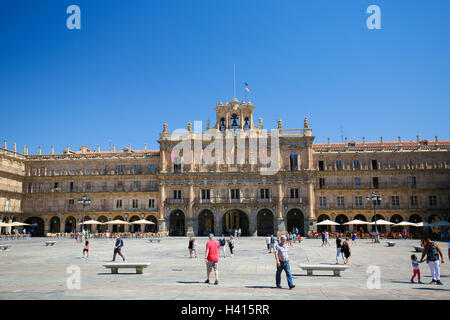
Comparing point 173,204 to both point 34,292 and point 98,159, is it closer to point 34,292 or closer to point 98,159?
point 98,159

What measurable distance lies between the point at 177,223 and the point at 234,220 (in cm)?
913

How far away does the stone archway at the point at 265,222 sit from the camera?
58281 mm

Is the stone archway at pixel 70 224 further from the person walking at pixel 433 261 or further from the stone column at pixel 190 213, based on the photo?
the person walking at pixel 433 261

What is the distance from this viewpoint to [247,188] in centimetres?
5734

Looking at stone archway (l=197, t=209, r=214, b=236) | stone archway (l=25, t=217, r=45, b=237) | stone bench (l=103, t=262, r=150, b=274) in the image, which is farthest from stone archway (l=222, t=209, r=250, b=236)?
stone bench (l=103, t=262, r=150, b=274)

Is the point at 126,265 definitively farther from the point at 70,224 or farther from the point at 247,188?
the point at 70,224

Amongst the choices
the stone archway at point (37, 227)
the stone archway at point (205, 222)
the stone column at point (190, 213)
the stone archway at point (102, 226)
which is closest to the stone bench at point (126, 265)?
the stone column at point (190, 213)

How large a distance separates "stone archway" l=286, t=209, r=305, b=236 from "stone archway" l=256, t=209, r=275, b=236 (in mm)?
2423

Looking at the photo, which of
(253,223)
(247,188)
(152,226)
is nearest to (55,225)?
(152,226)

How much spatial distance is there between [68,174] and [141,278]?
175ft

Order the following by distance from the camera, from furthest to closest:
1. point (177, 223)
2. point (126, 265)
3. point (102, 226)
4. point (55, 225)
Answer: point (55, 225) < point (177, 223) < point (102, 226) < point (126, 265)

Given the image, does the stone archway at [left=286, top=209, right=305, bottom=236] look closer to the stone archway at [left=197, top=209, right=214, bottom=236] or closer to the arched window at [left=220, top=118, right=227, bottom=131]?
the stone archway at [left=197, top=209, right=214, bottom=236]
